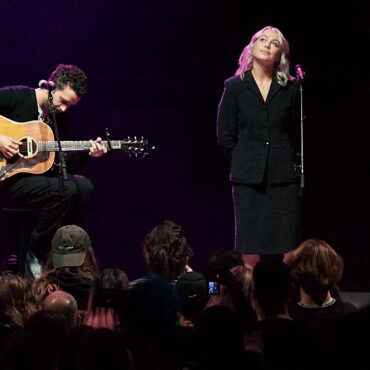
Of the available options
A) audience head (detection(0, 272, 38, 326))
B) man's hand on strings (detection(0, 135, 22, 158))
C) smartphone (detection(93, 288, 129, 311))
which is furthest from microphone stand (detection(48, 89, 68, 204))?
smartphone (detection(93, 288, 129, 311))

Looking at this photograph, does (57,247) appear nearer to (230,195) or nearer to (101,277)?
(101,277)

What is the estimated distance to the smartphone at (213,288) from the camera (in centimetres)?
418

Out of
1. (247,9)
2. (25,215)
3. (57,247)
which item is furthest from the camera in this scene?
(247,9)

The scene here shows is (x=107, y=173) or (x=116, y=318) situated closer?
(x=116, y=318)

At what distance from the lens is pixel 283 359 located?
3.24 meters

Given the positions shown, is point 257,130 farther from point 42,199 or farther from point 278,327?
point 278,327

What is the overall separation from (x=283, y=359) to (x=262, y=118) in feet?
11.8

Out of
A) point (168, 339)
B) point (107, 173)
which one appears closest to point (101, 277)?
point (168, 339)

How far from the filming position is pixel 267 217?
672 cm

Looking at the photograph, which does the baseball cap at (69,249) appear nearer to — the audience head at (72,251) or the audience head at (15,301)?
the audience head at (72,251)

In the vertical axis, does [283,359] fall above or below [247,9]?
below

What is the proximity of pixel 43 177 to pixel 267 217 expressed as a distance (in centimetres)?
181

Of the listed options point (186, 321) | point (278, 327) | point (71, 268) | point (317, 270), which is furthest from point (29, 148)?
point (278, 327)

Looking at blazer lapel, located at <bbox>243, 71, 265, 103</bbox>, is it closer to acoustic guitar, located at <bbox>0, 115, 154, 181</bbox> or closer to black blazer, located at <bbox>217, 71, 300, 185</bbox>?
black blazer, located at <bbox>217, 71, 300, 185</bbox>
